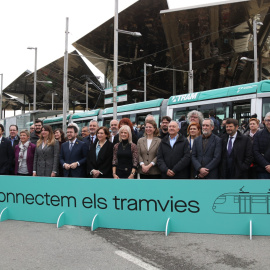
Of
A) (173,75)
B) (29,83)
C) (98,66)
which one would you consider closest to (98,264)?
(173,75)

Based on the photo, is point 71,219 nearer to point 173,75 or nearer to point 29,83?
point 173,75

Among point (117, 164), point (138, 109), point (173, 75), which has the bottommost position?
point (117, 164)

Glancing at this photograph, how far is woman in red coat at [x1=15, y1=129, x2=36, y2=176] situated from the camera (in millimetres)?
7562

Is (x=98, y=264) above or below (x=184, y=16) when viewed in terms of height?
below

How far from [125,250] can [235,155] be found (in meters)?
2.64

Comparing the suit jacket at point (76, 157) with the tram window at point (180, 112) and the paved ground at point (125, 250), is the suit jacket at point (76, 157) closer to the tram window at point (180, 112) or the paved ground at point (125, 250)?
the paved ground at point (125, 250)

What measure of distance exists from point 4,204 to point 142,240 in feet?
9.85

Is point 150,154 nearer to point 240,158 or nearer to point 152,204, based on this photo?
point 152,204

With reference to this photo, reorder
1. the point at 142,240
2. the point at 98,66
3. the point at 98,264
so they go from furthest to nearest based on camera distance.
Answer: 1. the point at 98,66
2. the point at 142,240
3. the point at 98,264

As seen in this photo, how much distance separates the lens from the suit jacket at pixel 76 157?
7004 mm

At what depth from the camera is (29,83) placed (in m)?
65.8

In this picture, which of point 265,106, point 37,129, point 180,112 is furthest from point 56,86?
point 37,129

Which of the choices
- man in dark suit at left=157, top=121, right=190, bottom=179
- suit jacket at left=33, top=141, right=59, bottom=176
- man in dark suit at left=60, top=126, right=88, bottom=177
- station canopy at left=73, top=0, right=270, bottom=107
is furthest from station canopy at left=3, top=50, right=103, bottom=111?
man in dark suit at left=157, top=121, right=190, bottom=179

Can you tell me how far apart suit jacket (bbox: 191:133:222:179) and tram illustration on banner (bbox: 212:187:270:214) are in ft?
2.85
